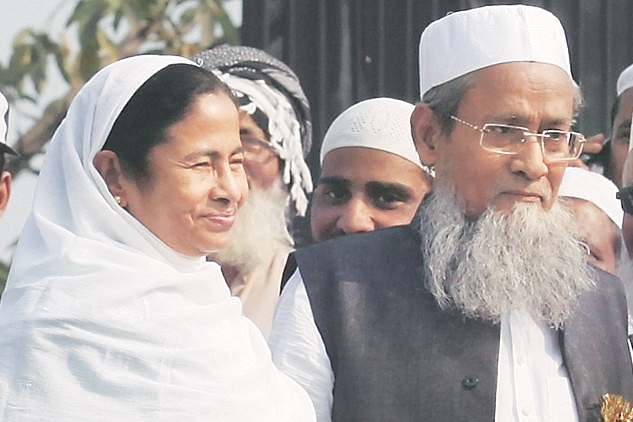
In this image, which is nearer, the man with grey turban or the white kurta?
the white kurta

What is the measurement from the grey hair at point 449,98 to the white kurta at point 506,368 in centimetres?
56

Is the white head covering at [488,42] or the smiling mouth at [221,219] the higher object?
the white head covering at [488,42]

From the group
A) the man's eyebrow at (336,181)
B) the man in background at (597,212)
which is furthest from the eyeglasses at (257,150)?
the man in background at (597,212)

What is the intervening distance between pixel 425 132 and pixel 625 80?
164cm

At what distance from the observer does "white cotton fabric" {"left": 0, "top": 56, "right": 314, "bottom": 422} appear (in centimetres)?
477

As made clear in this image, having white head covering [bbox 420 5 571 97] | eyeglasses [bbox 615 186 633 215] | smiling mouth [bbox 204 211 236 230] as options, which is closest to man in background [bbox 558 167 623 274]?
eyeglasses [bbox 615 186 633 215]

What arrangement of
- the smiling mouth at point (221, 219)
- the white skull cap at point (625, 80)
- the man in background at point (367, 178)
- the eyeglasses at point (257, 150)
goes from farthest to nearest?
the white skull cap at point (625, 80)
the eyeglasses at point (257, 150)
the man in background at point (367, 178)
the smiling mouth at point (221, 219)

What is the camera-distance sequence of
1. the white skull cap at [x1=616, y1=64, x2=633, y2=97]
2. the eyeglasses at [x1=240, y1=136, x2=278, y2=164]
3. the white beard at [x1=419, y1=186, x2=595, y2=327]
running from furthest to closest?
the white skull cap at [x1=616, y1=64, x2=633, y2=97] < the eyeglasses at [x1=240, y1=136, x2=278, y2=164] < the white beard at [x1=419, y1=186, x2=595, y2=327]

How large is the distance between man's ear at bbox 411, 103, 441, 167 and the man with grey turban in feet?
4.16

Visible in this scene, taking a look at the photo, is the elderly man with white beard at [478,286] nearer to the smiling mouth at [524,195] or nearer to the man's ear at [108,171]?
the smiling mouth at [524,195]

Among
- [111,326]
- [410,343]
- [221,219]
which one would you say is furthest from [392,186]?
[111,326]

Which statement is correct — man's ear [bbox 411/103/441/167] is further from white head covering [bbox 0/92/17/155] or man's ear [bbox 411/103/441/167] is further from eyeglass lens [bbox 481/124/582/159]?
white head covering [bbox 0/92/17/155]

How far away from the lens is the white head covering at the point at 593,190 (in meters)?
6.34

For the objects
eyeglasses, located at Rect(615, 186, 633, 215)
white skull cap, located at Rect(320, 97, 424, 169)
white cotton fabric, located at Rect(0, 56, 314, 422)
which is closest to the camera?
white cotton fabric, located at Rect(0, 56, 314, 422)
